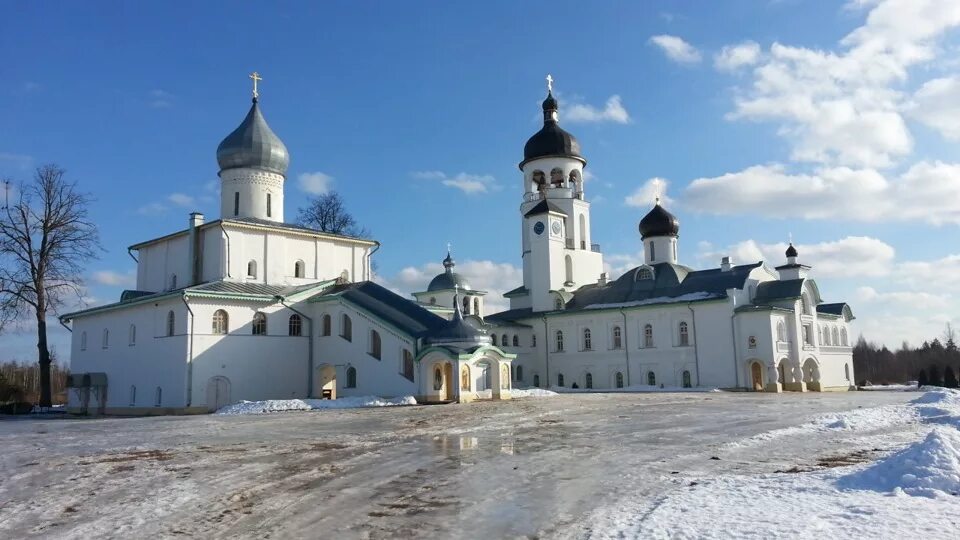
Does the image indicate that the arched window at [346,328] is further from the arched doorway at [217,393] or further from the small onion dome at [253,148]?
the small onion dome at [253,148]

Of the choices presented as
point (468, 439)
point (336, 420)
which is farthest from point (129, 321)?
point (468, 439)

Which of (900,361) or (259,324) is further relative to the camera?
(900,361)

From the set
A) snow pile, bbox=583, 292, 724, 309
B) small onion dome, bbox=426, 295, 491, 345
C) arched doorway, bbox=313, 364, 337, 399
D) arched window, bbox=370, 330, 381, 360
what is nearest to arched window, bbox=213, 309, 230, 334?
arched doorway, bbox=313, 364, 337, 399

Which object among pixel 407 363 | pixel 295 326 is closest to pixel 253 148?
pixel 295 326

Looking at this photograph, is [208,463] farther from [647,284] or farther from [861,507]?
[647,284]

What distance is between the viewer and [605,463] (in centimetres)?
1166

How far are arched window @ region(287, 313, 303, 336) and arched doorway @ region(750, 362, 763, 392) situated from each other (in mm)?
22997

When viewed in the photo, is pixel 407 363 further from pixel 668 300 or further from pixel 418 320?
pixel 668 300

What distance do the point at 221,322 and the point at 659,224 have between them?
28.2 metres

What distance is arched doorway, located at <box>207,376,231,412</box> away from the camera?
29438mm

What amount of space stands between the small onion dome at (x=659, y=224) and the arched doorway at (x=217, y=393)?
28220 millimetres

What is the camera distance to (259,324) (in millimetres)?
31391

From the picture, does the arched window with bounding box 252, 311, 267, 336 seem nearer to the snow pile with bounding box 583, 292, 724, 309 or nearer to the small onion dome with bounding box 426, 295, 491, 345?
the small onion dome with bounding box 426, 295, 491, 345

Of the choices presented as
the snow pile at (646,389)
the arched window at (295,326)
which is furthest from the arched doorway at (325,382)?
the snow pile at (646,389)
